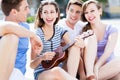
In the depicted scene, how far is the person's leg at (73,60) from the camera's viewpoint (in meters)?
3.33

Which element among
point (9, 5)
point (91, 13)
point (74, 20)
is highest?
point (9, 5)

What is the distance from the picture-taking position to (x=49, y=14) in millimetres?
3541

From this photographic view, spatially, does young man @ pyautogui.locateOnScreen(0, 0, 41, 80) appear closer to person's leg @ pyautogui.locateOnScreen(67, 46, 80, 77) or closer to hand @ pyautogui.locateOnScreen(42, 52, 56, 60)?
hand @ pyautogui.locateOnScreen(42, 52, 56, 60)

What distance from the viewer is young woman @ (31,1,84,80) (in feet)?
10.9

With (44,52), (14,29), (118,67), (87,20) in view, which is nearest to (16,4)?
(14,29)

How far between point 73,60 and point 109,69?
0.47 meters

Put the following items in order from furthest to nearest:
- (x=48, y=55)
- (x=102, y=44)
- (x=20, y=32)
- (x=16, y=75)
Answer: (x=102, y=44) → (x=48, y=55) → (x=16, y=75) → (x=20, y=32)

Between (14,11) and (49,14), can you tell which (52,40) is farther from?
(14,11)

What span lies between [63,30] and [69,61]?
1.24 feet

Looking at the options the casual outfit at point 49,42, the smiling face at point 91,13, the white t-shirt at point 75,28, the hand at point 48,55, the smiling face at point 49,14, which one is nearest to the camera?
the hand at point 48,55

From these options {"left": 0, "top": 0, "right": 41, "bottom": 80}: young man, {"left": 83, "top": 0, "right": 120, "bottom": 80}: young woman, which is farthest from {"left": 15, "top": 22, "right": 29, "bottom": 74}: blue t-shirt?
{"left": 83, "top": 0, "right": 120, "bottom": 80}: young woman

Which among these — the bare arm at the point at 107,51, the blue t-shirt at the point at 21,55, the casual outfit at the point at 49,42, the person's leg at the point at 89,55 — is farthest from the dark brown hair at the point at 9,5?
the bare arm at the point at 107,51

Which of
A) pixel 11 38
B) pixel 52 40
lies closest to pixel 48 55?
pixel 52 40

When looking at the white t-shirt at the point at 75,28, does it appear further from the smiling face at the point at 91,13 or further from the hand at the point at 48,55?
the hand at the point at 48,55
